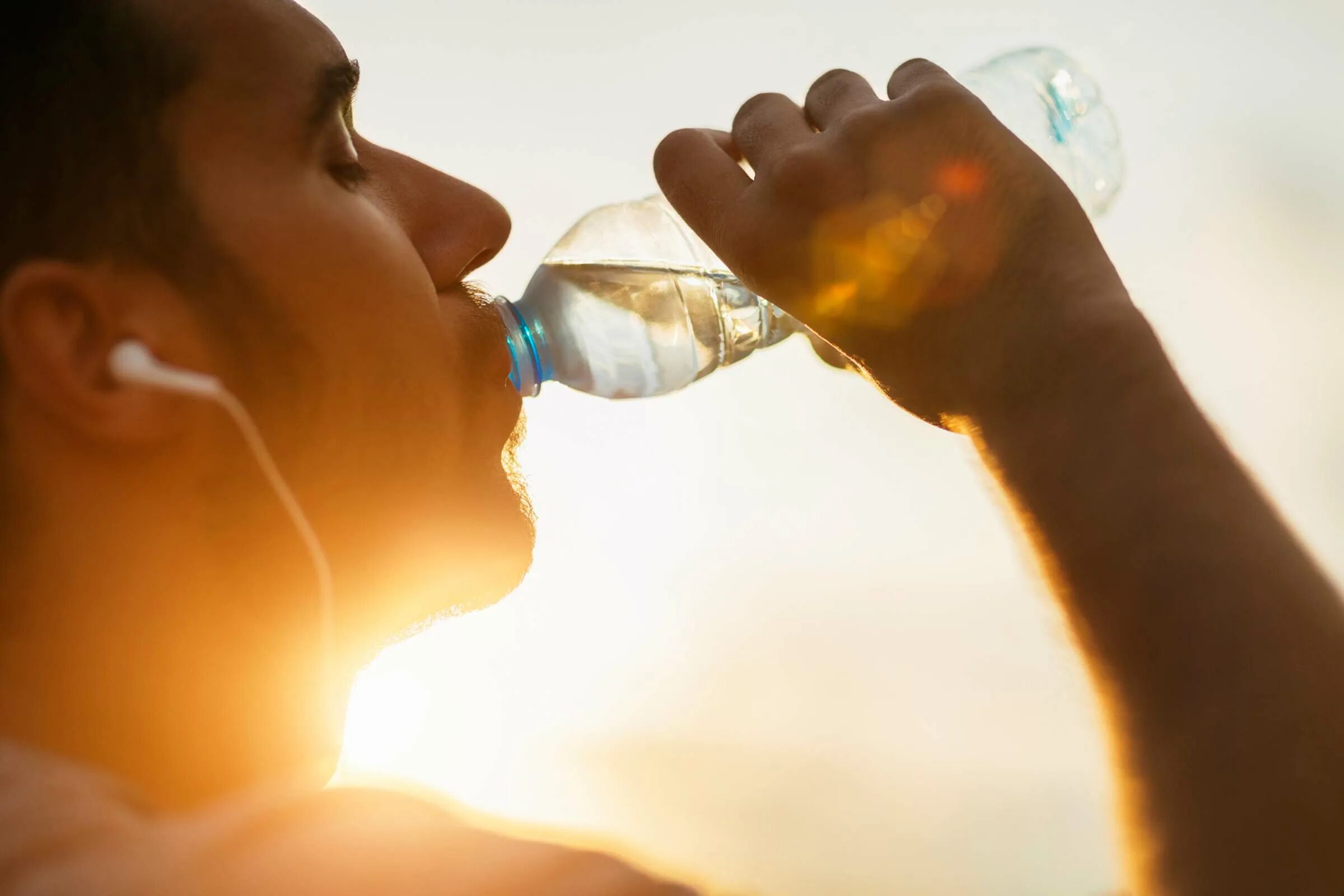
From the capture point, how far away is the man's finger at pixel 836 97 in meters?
1.09

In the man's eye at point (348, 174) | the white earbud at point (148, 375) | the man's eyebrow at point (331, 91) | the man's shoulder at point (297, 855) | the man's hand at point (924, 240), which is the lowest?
the man's shoulder at point (297, 855)

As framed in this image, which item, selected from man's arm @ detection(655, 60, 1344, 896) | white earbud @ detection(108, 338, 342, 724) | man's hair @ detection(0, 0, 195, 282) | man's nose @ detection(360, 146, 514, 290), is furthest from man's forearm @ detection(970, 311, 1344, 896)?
man's hair @ detection(0, 0, 195, 282)

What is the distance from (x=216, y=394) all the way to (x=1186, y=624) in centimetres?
92

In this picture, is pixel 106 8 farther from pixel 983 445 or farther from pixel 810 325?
pixel 983 445

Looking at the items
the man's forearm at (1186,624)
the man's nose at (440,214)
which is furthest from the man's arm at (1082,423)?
the man's nose at (440,214)

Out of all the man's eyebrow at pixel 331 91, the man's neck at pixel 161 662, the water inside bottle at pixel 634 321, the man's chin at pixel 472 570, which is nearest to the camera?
the man's neck at pixel 161 662

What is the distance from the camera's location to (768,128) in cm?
111

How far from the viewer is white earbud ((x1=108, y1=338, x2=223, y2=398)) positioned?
101cm

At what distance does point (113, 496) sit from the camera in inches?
40.7

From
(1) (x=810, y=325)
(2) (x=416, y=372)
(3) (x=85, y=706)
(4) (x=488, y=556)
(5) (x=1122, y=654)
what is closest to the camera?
(5) (x=1122, y=654)

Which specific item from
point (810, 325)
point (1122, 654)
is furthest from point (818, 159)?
point (1122, 654)

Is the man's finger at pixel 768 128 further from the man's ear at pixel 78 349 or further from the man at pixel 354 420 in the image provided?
the man's ear at pixel 78 349

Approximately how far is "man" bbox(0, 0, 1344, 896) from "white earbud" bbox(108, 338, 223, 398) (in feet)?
0.06

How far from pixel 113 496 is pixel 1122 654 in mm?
996
